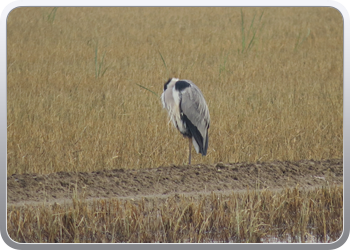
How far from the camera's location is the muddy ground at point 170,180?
4910 mm

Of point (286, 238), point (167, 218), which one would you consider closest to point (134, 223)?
point (167, 218)

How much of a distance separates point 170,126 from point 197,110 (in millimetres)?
383

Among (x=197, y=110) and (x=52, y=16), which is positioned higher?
(x=52, y=16)

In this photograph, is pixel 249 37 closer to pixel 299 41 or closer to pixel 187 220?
pixel 299 41

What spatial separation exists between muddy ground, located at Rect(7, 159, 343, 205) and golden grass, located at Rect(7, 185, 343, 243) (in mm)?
398

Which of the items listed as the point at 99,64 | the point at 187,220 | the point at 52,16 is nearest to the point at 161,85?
the point at 99,64

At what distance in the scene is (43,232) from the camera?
3.97 meters

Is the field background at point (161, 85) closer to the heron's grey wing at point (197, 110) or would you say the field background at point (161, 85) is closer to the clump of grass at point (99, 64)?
the clump of grass at point (99, 64)

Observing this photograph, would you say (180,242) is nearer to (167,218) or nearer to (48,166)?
(167,218)

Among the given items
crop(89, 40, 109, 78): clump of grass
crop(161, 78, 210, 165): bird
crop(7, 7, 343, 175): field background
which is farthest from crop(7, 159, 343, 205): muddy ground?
crop(89, 40, 109, 78): clump of grass

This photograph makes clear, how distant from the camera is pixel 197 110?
19.1 ft

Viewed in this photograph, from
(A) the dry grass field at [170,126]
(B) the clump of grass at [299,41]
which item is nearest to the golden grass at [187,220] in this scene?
(A) the dry grass field at [170,126]

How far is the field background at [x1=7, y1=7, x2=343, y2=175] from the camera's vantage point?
5367mm

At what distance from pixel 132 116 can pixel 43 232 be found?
2.43 metres
